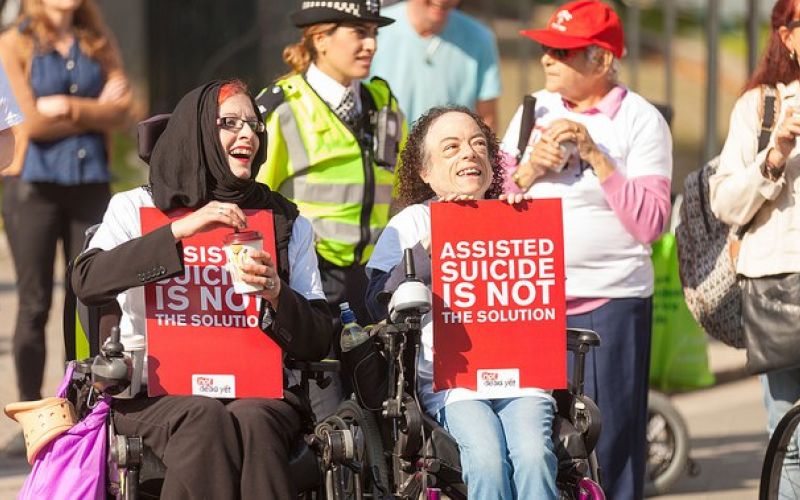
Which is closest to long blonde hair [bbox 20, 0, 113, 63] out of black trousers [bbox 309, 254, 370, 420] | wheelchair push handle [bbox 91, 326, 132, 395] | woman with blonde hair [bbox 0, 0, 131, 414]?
woman with blonde hair [bbox 0, 0, 131, 414]

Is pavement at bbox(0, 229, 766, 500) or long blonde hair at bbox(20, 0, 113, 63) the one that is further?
long blonde hair at bbox(20, 0, 113, 63)

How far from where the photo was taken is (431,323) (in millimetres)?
6020

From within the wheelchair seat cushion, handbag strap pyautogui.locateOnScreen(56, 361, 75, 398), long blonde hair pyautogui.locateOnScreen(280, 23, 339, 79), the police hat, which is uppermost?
the police hat

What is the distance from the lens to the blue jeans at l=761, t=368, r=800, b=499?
6445 millimetres

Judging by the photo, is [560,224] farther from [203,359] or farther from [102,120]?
[102,120]

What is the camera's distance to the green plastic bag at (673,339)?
334 inches

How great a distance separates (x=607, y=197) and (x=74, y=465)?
7.55ft

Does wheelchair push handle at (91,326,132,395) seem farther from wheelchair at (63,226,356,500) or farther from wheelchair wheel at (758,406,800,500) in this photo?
wheelchair wheel at (758,406,800,500)

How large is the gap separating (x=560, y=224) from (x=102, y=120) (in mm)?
3037

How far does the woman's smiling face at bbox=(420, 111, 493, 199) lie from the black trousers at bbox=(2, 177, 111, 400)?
8.18 ft

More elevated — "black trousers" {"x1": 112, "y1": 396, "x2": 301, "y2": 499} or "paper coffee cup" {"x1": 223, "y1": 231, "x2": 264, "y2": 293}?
"paper coffee cup" {"x1": 223, "y1": 231, "x2": 264, "y2": 293}

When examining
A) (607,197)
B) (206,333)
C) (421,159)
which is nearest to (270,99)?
(421,159)

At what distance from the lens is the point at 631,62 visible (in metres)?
13.3

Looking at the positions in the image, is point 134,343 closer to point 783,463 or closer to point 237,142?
point 237,142
